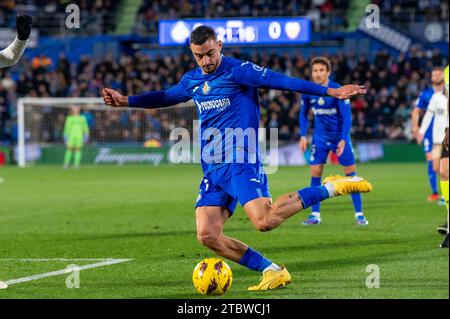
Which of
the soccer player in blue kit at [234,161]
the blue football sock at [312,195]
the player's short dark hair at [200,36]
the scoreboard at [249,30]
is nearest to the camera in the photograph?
the player's short dark hair at [200,36]

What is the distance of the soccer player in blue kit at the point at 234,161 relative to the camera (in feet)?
26.5

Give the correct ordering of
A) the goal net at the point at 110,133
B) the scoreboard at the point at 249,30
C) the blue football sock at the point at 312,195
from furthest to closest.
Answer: the goal net at the point at 110,133
the scoreboard at the point at 249,30
the blue football sock at the point at 312,195

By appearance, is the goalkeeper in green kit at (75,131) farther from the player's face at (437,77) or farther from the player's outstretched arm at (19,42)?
the player's outstretched arm at (19,42)

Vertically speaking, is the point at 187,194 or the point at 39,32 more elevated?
the point at 39,32

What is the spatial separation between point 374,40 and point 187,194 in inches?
786

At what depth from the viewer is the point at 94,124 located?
37188 millimetres

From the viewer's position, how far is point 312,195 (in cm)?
823

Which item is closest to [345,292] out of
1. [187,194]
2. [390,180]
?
[187,194]

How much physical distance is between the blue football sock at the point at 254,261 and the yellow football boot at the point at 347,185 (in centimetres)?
87

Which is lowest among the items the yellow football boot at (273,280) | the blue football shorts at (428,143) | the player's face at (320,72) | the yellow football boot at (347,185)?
the yellow football boot at (273,280)

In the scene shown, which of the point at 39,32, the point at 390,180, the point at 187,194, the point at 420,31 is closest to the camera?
the point at 187,194

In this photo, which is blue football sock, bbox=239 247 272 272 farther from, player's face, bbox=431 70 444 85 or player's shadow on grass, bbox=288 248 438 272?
player's face, bbox=431 70 444 85

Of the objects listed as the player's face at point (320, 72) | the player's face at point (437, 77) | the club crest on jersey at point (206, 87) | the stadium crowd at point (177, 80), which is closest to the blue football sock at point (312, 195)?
the club crest on jersey at point (206, 87)
